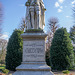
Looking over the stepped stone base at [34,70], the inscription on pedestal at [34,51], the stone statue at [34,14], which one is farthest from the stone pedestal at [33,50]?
the stone statue at [34,14]

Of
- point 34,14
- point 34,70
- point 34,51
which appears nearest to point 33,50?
point 34,51

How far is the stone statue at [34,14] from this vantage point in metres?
6.96

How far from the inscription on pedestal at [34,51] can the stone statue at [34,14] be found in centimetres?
107

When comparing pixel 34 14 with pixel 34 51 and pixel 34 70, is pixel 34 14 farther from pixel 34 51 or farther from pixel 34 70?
pixel 34 70

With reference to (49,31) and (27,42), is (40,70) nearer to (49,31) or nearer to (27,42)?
(27,42)

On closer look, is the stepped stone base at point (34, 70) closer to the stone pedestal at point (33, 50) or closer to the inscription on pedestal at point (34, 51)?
the stone pedestal at point (33, 50)

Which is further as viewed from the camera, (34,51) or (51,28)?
(51,28)

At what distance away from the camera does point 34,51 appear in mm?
6332

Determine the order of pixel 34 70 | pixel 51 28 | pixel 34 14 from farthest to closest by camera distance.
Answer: pixel 51 28, pixel 34 14, pixel 34 70

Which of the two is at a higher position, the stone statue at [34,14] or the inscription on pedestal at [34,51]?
the stone statue at [34,14]

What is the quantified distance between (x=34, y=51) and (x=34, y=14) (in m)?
2.27

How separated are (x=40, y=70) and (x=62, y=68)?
11.2 meters

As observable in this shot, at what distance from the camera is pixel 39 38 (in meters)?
6.41

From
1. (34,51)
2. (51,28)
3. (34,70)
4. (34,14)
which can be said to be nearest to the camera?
(34,70)
